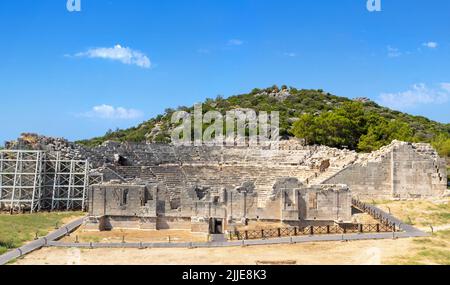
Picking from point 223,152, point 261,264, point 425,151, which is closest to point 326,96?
point 223,152

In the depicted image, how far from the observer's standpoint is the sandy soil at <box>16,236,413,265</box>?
20.7 meters

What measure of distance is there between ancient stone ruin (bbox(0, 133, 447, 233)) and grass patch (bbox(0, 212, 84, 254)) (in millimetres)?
2122

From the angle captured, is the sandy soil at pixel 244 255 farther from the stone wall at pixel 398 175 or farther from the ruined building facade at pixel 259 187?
the stone wall at pixel 398 175

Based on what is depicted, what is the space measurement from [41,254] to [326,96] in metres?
89.4

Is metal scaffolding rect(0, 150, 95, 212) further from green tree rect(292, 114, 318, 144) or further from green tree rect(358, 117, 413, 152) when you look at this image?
green tree rect(292, 114, 318, 144)

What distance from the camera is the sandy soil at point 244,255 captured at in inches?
814

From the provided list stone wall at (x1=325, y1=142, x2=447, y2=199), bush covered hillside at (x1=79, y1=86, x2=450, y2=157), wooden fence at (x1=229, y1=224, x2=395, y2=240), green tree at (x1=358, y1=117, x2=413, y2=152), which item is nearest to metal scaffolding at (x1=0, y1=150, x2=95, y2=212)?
wooden fence at (x1=229, y1=224, x2=395, y2=240)

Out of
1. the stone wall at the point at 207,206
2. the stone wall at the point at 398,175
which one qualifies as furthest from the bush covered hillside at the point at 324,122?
the stone wall at the point at 207,206

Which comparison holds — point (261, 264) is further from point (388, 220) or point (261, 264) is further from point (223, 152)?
point (223, 152)

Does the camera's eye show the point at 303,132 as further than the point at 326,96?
No
